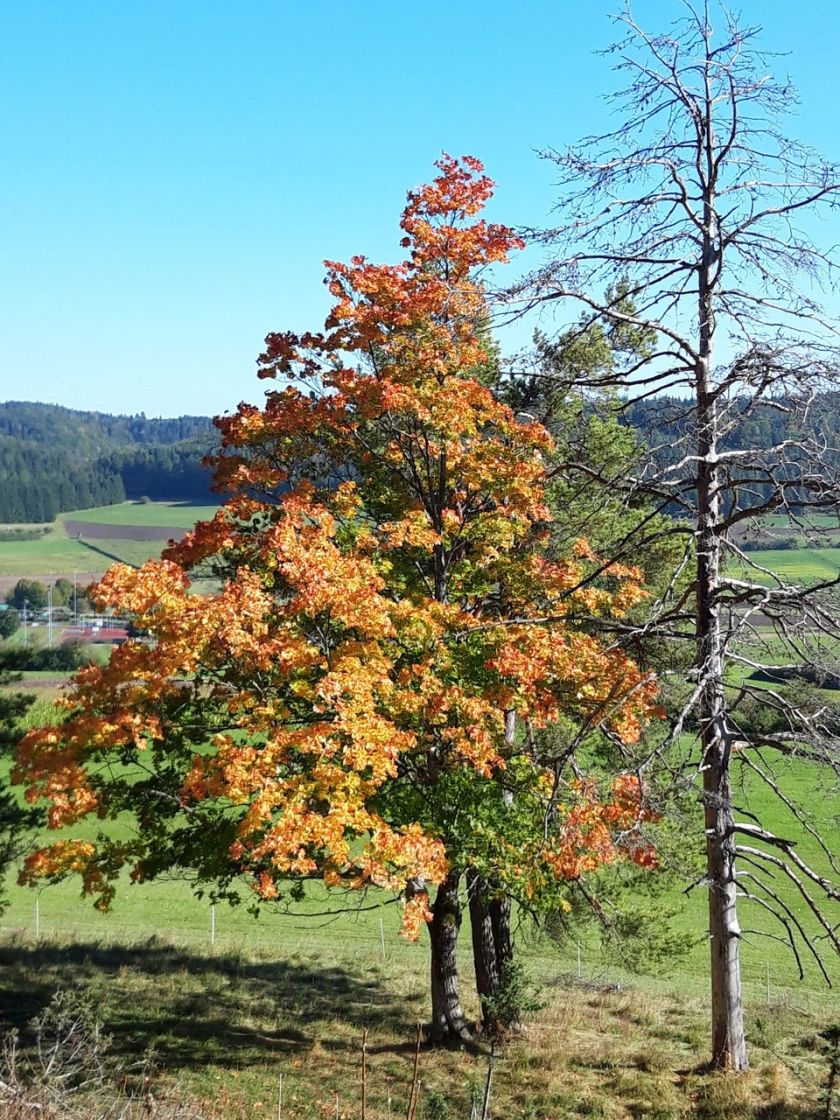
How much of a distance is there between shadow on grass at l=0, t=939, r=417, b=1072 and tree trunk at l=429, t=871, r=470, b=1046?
1.32 meters

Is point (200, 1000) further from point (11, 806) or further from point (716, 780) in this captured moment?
point (716, 780)

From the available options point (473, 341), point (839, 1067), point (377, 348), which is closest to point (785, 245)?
point (473, 341)

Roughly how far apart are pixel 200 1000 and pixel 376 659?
9.13m

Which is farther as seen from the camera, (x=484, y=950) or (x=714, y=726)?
(x=484, y=950)

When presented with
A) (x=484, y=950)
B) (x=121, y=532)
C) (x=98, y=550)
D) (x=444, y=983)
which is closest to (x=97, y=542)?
(x=121, y=532)

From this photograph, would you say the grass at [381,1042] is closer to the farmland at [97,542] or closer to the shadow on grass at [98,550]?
the farmland at [97,542]

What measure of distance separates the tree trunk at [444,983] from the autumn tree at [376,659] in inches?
1.6

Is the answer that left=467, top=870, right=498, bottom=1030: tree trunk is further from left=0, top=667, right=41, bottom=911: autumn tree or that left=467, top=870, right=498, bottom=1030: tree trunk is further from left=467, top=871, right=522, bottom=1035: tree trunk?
left=0, top=667, right=41, bottom=911: autumn tree

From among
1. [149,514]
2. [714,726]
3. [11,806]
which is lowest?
[11,806]

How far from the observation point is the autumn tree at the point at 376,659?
36.0ft

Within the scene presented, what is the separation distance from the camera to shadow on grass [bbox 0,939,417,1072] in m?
14.2

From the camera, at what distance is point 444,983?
14703mm

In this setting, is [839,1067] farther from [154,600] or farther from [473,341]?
[473,341]

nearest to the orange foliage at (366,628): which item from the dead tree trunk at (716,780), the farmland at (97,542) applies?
the dead tree trunk at (716,780)
